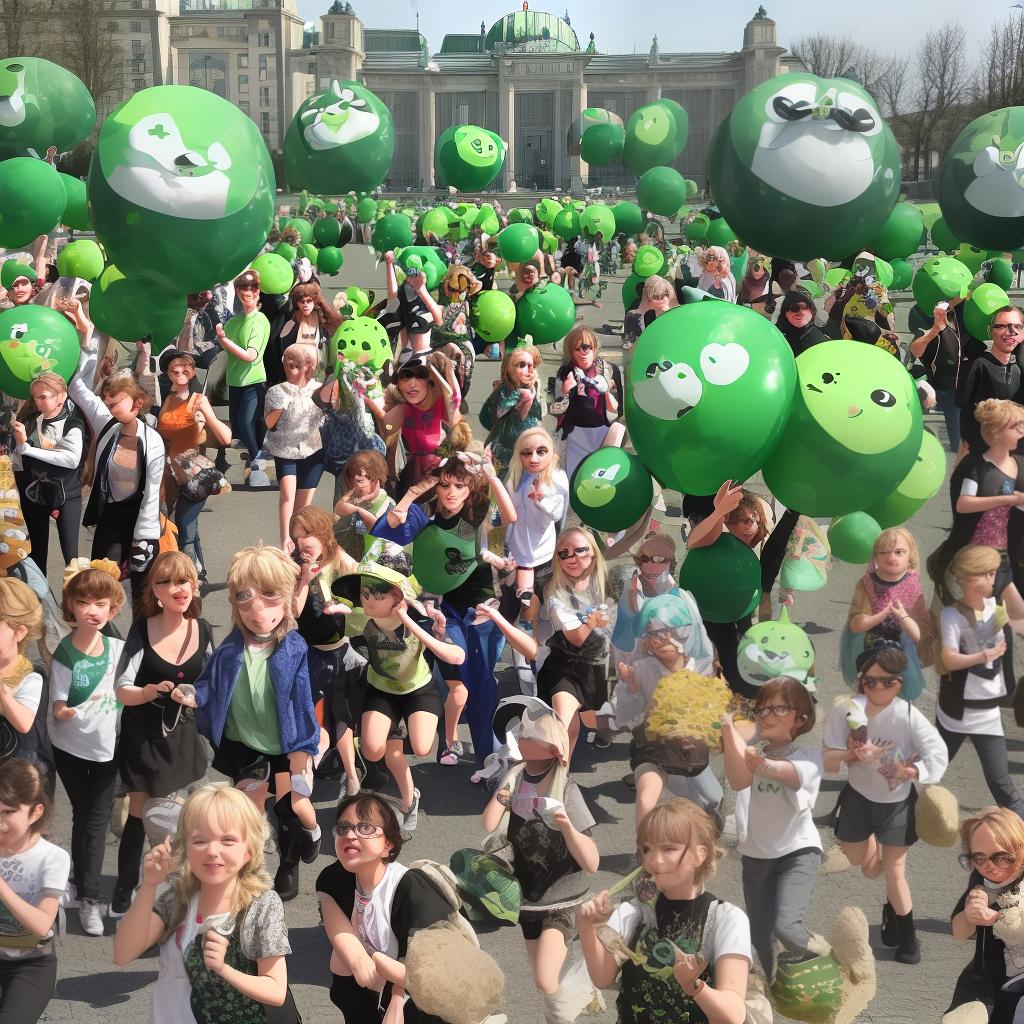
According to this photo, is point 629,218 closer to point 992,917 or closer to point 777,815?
point 777,815

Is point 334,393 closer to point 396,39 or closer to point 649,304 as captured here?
point 649,304

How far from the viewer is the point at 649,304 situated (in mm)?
10477

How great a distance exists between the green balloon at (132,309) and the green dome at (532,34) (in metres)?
114

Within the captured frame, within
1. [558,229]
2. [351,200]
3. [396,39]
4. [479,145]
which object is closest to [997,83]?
[351,200]

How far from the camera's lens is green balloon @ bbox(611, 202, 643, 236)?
83.6 feet

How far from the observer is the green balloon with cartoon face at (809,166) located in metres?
5.87

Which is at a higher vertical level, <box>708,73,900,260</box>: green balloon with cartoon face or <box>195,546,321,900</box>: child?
<box>708,73,900,260</box>: green balloon with cartoon face

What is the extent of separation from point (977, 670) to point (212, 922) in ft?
11.0

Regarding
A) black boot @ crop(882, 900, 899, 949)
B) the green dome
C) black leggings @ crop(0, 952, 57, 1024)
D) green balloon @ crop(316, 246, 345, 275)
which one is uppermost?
→ the green dome

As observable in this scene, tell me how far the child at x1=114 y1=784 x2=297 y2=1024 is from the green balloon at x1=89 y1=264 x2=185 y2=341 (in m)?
3.78

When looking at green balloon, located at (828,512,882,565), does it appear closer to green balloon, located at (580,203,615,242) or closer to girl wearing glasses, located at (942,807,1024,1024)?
girl wearing glasses, located at (942,807,1024,1024)

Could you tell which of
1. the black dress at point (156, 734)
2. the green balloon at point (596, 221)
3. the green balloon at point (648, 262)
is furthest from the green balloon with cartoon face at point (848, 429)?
the green balloon at point (596, 221)

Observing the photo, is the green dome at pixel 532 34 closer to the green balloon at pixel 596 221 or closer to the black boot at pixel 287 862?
the green balloon at pixel 596 221

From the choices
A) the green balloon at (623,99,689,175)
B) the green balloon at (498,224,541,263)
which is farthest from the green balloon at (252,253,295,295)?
the green balloon at (623,99,689,175)
